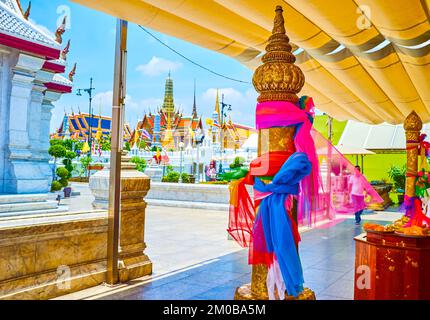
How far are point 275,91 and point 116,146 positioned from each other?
245 cm

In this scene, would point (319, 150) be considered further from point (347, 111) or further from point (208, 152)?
point (208, 152)

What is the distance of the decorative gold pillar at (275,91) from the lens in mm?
1798

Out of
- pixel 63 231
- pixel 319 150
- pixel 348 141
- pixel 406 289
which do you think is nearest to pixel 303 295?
pixel 319 150

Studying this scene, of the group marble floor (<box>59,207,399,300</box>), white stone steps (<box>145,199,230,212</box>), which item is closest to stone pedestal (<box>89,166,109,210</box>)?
marble floor (<box>59,207,399,300</box>)

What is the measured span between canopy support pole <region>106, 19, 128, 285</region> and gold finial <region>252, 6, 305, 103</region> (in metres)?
2.28

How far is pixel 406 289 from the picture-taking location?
271cm

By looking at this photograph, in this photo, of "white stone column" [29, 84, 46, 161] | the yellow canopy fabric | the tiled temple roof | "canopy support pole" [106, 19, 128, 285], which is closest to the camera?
the yellow canopy fabric

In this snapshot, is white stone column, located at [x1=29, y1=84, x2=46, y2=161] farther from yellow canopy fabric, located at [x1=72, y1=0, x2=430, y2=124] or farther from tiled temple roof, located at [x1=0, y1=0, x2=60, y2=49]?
yellow canopy fabric, located at [x1=72, y1=0, x2=430, y2=124]

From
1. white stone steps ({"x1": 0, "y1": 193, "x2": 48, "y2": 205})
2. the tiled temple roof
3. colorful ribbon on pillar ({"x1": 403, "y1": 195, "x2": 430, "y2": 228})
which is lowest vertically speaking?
white stone steps ({"x1": 0, "y1": 193, "x2": 48, "y2": 205})

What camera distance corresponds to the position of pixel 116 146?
3814 mm

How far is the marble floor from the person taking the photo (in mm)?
3590

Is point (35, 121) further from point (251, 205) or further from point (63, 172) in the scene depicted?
point (251, 205)

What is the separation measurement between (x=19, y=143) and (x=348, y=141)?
18.3 metres
